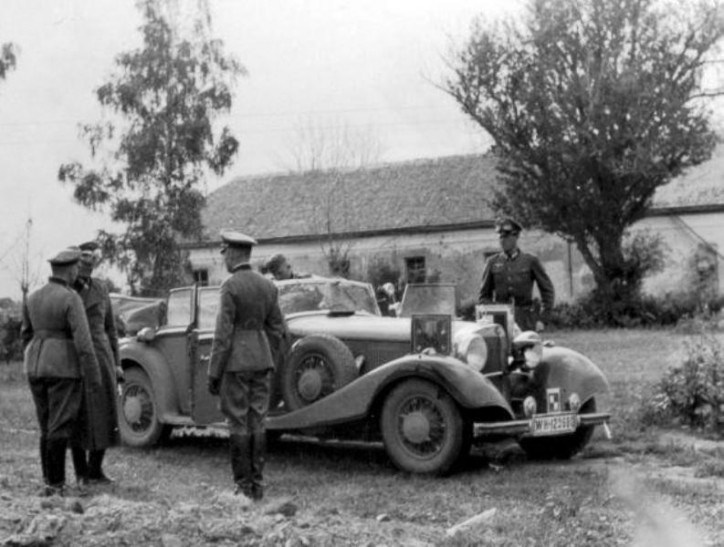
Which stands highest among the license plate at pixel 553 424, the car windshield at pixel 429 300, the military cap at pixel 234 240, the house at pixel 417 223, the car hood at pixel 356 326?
the house at pixel 417 223

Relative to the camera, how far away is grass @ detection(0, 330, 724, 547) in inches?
183

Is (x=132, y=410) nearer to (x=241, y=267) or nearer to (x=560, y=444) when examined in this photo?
(x=241, y=267)

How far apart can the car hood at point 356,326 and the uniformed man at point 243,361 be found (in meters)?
1.65

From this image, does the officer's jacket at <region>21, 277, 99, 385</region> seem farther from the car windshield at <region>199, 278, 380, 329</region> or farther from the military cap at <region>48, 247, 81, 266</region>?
the car windshield at <region>199, 278, 380, 329</region>

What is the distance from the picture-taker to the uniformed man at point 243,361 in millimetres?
7305

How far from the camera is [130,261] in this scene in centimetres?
3569

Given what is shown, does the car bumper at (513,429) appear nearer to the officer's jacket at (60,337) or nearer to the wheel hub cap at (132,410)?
the officer's jacket at (60,337)

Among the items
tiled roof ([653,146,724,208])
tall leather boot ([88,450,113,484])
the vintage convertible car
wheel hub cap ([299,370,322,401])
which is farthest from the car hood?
tiled roof ([653,146,724,208])

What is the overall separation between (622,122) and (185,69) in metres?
13.3

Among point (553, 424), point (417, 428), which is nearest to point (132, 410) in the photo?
point (417, 428)

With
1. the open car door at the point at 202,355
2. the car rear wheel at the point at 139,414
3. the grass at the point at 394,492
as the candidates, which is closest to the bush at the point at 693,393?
the grass at the point at 394,492

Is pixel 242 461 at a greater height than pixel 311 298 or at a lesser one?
lesser

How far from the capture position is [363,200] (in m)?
43.2

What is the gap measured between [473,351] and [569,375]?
1028 millimetres
